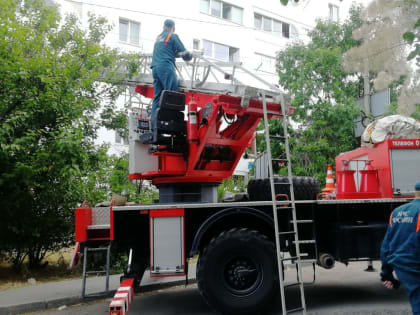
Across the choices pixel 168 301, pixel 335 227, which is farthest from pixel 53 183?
pixel 335 227

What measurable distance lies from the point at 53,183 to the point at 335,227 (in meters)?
6.51

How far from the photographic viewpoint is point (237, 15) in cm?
2622

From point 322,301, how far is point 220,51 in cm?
1985

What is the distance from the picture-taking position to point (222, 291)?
6055 mm

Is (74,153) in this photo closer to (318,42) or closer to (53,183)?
(53,183)

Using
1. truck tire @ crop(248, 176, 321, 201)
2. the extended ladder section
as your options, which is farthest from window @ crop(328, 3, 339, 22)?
truck tire @ crop(248, 176, 321, 201)

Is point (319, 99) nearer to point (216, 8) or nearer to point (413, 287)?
point (216, 8)

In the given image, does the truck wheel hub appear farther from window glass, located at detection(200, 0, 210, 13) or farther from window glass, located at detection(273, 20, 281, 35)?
window glass, located at detection(273, 20, 281, 35)

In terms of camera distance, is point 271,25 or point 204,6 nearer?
point 204,6

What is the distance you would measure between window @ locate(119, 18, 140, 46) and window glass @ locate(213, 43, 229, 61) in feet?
15.4

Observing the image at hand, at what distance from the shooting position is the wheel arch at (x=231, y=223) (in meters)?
6.18

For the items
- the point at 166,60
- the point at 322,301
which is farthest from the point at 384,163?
the point at 166,60

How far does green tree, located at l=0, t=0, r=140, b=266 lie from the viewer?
8867 mm

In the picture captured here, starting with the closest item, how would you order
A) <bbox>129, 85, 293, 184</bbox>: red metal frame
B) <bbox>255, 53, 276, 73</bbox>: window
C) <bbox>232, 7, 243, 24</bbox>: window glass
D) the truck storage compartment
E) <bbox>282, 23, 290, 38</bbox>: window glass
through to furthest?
1. the truck storage compartment
2. <bbox>129, 85, 293, 184</bbox>: red metal frame
3. <bbox>232, 7, 243, 24</bbox>: window glass
4. <bbox>255, 53, 276, 73</bbox>: window
5. <bbox>282, 23, 290, 38</bbox>: window glass
